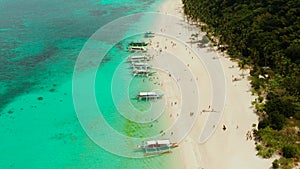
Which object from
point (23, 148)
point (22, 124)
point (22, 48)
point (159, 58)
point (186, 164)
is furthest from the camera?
point (22, 48)

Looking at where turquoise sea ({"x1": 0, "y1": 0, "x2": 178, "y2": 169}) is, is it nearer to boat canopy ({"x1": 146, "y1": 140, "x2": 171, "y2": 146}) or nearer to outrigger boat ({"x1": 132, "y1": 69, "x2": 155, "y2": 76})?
boat canopy ({"x1": 146, "y1": 140, "x2": 171, "y2": 146})

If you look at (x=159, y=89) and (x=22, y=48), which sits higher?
(x=22, y=48)

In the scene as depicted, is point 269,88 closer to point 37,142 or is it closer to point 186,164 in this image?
point 186,164

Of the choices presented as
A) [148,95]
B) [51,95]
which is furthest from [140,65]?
[51,95]

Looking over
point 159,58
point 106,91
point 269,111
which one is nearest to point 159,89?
point 106,91

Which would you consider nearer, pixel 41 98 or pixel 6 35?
pixel 41 98

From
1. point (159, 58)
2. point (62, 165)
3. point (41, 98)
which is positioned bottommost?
point (62, 165)
